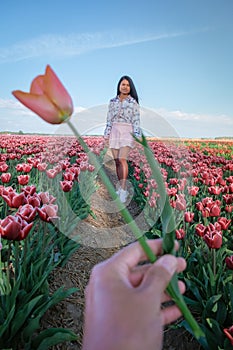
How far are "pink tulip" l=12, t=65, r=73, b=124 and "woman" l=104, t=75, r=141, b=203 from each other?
15.8 ft

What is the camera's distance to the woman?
217 inches

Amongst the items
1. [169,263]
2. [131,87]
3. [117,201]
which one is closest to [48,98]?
[117,201]

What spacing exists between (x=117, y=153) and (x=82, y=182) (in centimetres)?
98

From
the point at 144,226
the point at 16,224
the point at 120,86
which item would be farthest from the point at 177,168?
the point at 16,224

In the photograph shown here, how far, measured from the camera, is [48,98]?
0.55 m

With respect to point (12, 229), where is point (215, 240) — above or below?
below

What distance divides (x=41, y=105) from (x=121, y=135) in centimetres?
503

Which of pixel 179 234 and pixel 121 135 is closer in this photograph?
pixel 179 234

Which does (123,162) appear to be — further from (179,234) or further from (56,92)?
(56,92)

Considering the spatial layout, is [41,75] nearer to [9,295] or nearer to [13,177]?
[9,295]

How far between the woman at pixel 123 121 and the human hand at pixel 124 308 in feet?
15.9

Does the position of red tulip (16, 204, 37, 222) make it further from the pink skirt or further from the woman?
the pink skirt

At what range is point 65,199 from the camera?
3666mm

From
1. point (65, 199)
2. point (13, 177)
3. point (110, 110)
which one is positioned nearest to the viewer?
point (65, 199)
